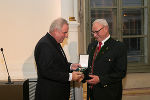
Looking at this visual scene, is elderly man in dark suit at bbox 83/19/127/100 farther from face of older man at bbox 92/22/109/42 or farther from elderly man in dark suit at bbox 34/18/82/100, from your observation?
elderly man in dark suit at bbox 34/18/82/100

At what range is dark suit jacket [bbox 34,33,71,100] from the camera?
2.29 m

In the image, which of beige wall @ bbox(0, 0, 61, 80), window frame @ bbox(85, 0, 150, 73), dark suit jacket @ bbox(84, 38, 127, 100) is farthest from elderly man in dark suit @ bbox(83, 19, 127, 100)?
window frame @ bbox(85, 0, 150, 73)

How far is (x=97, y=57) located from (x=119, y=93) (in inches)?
18.4

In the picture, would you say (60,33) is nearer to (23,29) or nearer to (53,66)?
(53,66)

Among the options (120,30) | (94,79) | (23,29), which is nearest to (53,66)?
(94,79)

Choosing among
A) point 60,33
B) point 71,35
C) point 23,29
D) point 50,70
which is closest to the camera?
point 50,70

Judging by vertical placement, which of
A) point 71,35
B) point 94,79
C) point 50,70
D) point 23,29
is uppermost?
point 23,29

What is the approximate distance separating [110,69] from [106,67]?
0.16 feet

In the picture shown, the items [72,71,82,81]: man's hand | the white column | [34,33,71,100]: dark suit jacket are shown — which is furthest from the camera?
the white column

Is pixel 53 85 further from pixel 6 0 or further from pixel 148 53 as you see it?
pixel 148 53

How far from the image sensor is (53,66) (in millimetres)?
2316

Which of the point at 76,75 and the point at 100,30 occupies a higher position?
the point at 100,30

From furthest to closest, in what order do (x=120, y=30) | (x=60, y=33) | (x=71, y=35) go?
1. (x=120, y=30)
2. (x=71, y=35)
3. (x=60, y=33)

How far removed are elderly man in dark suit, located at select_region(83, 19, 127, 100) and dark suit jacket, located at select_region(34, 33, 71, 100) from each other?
0.30 m
